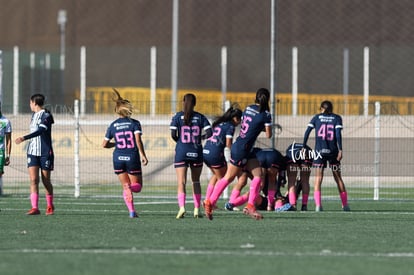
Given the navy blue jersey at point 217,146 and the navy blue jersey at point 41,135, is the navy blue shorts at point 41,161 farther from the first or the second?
the navy blue jersey at point 217,146

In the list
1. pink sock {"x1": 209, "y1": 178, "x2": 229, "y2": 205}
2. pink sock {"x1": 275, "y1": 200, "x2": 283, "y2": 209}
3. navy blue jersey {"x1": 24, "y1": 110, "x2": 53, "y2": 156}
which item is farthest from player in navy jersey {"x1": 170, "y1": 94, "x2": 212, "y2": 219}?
pink sock {"x1": 275, "y1": 200, "x2": 283, "y2": 209}

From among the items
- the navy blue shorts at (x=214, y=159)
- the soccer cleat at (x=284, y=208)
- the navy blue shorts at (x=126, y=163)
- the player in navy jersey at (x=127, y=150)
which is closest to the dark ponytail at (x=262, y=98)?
the navy blue shorts at (x=214, y=159)

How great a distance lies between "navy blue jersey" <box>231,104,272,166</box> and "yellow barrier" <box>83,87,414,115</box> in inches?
382

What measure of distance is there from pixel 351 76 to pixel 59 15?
1228cm

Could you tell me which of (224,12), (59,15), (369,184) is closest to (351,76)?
(224,12)

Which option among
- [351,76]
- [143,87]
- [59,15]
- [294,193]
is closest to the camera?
[294,193]

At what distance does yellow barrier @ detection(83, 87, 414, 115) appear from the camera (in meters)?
30.8

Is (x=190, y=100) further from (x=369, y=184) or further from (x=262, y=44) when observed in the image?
(x=262, y=44)

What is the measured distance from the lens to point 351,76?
121 ft

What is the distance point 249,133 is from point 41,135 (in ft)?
11.3

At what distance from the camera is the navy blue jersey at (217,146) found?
19156 mm

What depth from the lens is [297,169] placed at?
21344 millimetres

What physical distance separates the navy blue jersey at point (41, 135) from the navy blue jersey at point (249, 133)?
310cm

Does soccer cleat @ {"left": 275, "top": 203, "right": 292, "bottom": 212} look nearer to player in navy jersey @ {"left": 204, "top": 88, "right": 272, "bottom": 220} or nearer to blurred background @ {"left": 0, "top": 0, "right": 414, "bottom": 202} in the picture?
player in navy jersey @ {"left": 204, "top": 88, "right": 272, "bottom": 220}
